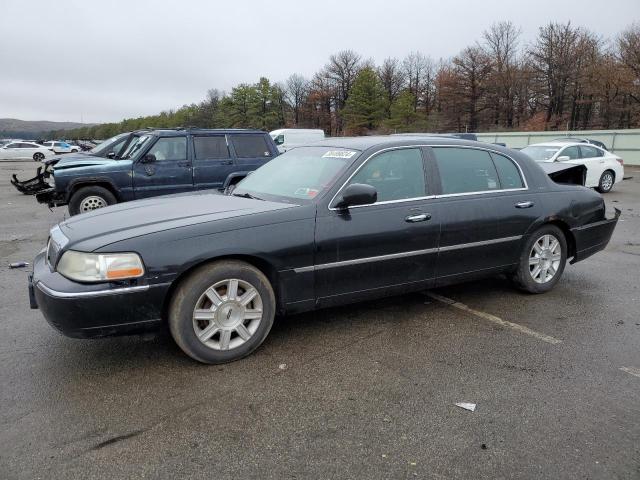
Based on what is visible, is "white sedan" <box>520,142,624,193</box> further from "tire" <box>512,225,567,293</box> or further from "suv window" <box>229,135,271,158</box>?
"tire" <box>512,225,567,293</box>

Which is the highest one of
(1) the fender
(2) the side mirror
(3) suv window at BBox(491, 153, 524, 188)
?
(3) suv window at BBox(491, 153, 524, 188)

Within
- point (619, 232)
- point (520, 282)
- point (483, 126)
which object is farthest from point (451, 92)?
point (520, 282)

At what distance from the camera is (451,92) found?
2463 inches

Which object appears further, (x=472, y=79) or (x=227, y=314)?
(x=472, y=79)

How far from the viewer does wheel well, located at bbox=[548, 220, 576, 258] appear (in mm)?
5067

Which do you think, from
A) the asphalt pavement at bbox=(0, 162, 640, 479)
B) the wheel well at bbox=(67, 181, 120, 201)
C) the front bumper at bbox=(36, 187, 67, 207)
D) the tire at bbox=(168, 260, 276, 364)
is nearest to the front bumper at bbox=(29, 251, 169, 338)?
the tire at bbox=(168, 260, 276, 364)

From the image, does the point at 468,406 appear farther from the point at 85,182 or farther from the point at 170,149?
the point at 85,182

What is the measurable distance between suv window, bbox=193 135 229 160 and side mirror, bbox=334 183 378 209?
682 centimetres

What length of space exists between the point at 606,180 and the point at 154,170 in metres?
13.4

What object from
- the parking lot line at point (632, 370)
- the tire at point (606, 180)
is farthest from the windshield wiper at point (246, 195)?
the tire at point (606, 180)

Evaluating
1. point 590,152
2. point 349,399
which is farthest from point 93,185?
point 590,152

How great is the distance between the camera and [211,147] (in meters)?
10.0

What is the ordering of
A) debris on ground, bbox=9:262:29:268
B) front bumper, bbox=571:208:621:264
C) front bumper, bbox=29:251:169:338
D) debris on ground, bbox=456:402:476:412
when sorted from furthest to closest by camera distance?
debris on ground, bbox=9:262:29:268 → front bumper, bbox=571:208:621:264 → front bumper, bbox=29:251:169:338 → debris on ground, bbox=456:402:476:412

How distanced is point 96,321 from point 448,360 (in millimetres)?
2419
